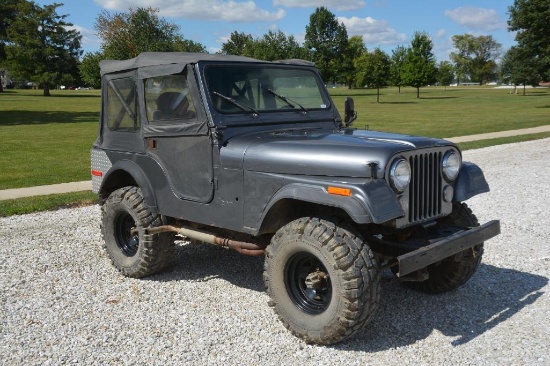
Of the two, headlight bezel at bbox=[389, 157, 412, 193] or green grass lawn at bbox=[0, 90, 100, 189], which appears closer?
headlight bezel at bbox=[389, 157, 412, 193]

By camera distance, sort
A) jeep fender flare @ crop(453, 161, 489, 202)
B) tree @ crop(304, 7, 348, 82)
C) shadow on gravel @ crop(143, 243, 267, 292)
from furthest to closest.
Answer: tree @ crop(304, 7, 348, 82) → shadow on gravel @ crop(143, 243, 267, 292) → jeep fender flare @ crop(453, 161, 489, 202)

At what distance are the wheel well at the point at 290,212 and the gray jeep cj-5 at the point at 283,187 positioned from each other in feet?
0.04

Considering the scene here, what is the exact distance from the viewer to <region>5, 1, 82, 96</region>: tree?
202 feet

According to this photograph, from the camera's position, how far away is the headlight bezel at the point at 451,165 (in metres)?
4.24

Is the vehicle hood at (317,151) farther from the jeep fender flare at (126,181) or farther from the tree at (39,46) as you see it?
the tree at (39,46)

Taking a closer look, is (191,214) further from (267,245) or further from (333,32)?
(333,32)

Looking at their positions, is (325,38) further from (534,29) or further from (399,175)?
Result: (399,175)

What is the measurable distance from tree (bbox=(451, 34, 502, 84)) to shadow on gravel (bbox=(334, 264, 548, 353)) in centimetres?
12344

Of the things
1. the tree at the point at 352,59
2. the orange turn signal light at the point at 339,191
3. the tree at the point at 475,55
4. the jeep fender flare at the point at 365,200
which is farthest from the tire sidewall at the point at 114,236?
the tree at the point at 475,55

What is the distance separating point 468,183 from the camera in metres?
4.48

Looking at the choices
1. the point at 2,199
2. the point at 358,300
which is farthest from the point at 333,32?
the point at 358,300

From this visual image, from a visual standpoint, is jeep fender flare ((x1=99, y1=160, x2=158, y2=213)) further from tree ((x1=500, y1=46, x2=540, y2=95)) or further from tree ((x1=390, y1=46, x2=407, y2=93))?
tree ((x1=390, y1=46, x2=407, y2=93))

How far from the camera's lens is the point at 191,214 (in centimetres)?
483

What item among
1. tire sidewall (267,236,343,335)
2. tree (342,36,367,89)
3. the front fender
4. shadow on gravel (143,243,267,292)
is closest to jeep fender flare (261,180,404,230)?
the front fender
